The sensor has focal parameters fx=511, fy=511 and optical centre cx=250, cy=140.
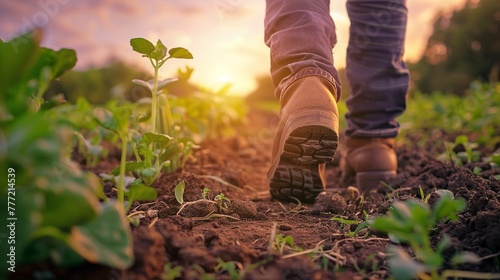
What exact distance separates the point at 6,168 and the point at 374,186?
6.17ft

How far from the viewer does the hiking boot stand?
74.1 inches

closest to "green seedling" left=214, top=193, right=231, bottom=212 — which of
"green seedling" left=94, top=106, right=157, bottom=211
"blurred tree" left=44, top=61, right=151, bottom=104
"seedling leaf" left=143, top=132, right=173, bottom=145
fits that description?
"seedling leaf" left=143, top=132, right=173, bottom=145

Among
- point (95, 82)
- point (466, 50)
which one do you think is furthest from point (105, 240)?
point (466, 50)

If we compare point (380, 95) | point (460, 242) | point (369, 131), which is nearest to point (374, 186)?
point (369, 131)

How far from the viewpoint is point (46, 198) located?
34.3 inches

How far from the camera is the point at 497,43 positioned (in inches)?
1040

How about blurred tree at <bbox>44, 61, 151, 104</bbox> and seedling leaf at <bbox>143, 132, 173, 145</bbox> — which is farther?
blurred tree at <bbox>44, 61, 151, 104</bbox>

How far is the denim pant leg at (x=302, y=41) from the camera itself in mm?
2029

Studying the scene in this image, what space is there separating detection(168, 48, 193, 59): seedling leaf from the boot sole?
18.0 inches

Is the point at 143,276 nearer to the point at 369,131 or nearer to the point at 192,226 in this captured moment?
the point at 192,226

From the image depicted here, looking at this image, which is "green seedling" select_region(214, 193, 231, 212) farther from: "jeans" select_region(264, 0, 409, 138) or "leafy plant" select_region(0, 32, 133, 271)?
"leafy plant" select_region(0, 32, 133, 271)

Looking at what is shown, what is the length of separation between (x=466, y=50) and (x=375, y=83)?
26600 mm

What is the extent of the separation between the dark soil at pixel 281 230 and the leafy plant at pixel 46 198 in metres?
0.15

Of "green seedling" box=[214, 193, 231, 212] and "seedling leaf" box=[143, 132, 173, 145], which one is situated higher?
"seedling leaf" box=[143, 132, 173, 145]
